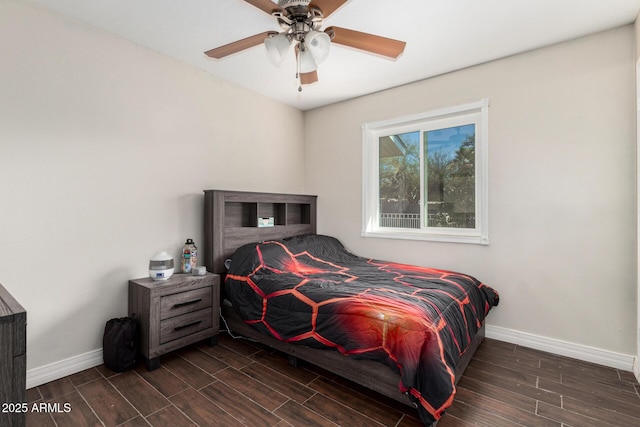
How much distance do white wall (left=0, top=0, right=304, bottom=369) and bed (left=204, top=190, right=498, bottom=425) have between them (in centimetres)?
52

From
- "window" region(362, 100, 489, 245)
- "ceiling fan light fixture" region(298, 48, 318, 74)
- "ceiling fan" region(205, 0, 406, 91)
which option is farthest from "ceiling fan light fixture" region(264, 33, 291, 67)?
"window" region(362, 100, 489, 245)

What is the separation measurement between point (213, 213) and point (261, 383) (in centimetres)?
153

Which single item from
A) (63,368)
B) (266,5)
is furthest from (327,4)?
(63,368)

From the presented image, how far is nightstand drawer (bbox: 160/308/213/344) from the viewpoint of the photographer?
2311 millimetres

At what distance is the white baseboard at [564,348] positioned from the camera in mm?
2275

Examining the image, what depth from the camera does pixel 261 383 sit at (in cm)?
206

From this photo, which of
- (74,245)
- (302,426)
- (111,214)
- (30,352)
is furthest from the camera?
(111,214)

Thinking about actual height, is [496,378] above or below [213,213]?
below

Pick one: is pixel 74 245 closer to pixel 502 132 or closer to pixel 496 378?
pixel 496 378

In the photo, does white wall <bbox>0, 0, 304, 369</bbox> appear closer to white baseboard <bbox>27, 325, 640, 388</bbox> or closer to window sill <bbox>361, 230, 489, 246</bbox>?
white baseboard <bbox>27, 325, 640, 388</bbox>

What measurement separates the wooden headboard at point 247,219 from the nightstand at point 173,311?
0.36m

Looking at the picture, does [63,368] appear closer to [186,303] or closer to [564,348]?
[186,303]

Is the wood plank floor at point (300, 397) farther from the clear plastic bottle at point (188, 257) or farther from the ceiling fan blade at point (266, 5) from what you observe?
the ceiling fan blade at point (266, 5)

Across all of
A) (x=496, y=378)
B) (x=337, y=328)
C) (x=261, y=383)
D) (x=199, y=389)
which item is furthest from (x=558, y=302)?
(x=199, y=389)
